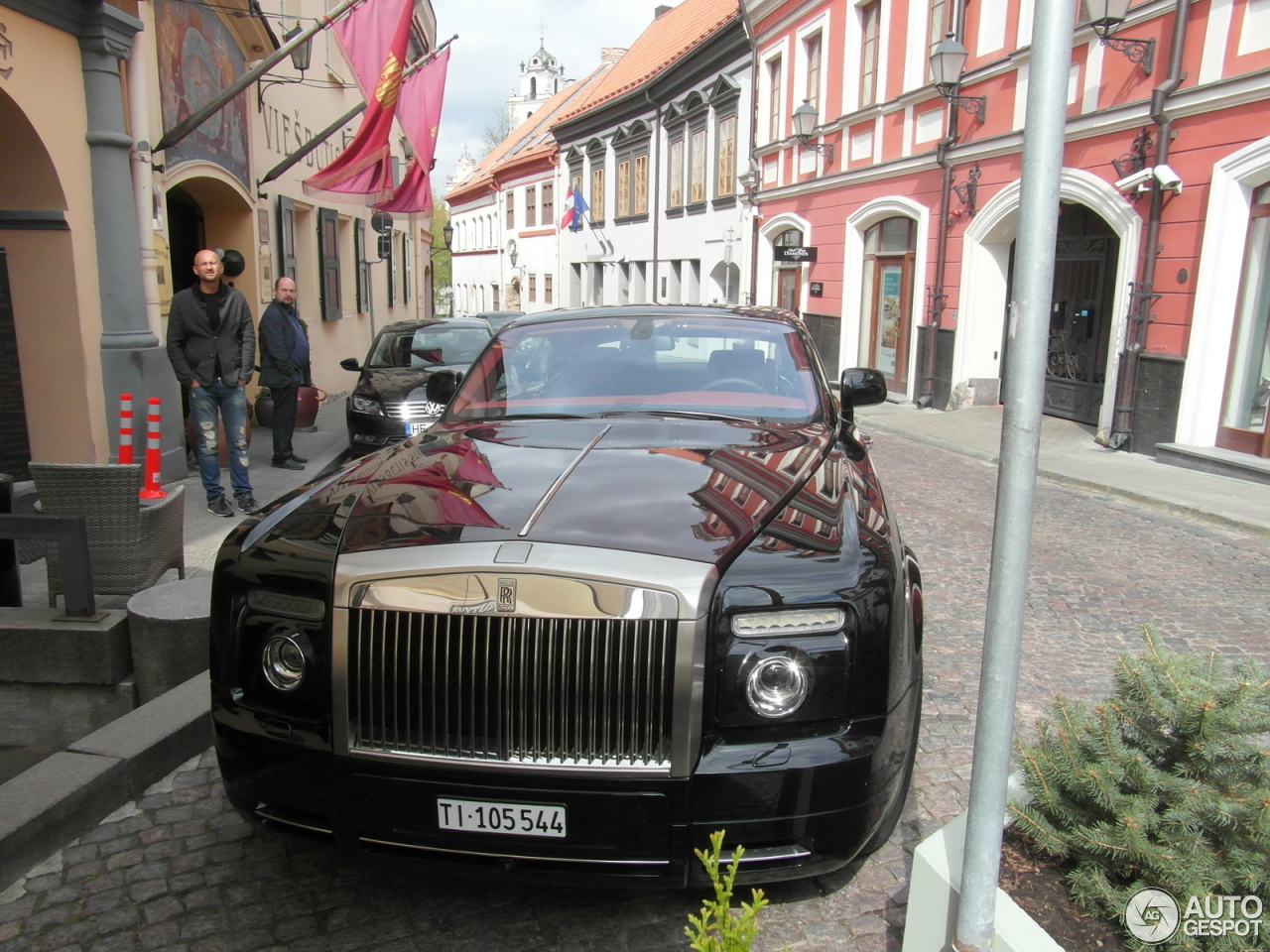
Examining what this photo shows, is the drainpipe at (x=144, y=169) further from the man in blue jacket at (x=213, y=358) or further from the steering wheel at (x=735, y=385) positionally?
the steering wheel at (x=735, y=385)

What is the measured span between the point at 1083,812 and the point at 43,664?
4123mm

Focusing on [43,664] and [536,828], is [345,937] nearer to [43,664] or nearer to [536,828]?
[536,828]

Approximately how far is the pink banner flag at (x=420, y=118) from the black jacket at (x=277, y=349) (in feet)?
10.3

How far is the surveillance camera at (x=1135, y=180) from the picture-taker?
11.4 metres

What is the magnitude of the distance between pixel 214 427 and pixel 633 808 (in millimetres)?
6325

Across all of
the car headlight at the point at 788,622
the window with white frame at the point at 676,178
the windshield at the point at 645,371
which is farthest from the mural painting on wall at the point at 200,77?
the window with white frame at the point at 676,178

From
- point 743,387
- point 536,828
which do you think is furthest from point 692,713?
point 743,387

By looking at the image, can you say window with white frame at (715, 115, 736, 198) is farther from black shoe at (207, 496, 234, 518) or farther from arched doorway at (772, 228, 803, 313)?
black shoe at (207, 496, 234, 518)

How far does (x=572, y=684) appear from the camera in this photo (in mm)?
2357

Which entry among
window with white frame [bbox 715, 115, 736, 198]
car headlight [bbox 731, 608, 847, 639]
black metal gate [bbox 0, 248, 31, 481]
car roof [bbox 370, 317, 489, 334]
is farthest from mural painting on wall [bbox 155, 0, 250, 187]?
window with white frame [bbox 715, 115, 736, 198]

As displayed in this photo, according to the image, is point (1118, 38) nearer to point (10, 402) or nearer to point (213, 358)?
point (213, 358)

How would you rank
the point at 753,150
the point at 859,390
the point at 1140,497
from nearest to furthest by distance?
the point at 859,390, the point at 1140,497, the point at 753,150

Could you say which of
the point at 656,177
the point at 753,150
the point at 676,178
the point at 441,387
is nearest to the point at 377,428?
the point at 441,387

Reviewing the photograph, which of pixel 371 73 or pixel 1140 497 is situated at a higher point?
pixel 371 73
